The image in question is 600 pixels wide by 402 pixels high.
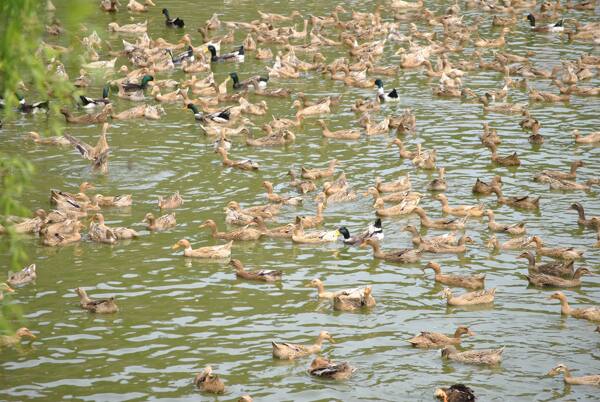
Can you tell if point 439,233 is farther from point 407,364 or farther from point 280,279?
point 407,364

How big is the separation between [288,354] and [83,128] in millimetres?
15647

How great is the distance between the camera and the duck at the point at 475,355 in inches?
748

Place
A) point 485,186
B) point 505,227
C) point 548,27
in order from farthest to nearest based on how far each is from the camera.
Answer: point 548,27 < point 485,186 < point 505,227

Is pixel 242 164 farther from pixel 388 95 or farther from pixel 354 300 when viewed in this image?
pixel 354 300

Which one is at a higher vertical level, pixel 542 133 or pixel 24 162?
pixel 24 162

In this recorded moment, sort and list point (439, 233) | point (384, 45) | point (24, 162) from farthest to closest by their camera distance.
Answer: point (384, 45), point (439, 233), point (24, 162)

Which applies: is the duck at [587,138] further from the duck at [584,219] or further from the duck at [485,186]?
the duck at [584,219]

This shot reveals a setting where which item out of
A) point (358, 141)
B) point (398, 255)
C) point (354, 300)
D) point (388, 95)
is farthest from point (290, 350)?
point (388, 95)

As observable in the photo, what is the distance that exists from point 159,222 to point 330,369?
7.94 meters

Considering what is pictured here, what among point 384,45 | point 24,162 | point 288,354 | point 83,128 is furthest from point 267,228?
point 384,45

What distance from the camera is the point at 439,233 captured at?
2564 cm

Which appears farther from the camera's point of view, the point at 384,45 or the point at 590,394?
the point at 384,45

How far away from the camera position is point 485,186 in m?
27.7

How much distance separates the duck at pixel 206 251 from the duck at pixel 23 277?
310 centimetres
